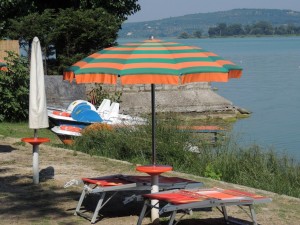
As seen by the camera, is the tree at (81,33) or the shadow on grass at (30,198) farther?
the tree at (81,33)

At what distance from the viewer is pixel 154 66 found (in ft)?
23.2

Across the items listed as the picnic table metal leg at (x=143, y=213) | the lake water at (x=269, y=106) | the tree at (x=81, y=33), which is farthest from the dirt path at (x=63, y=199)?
the tree at (x=81, y=33)

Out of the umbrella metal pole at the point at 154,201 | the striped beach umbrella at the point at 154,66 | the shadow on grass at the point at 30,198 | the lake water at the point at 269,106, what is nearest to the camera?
the striped beach umbrella at the point at 154,66

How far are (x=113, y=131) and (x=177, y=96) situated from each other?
1362 cm

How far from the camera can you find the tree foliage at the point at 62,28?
29469mm

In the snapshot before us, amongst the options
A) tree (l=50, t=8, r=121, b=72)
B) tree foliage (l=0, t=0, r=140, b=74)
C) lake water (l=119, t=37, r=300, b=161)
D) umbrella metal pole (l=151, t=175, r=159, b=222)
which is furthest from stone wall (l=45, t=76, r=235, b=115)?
umbrella metal pole (l=151, t=175, r=159, b=222)

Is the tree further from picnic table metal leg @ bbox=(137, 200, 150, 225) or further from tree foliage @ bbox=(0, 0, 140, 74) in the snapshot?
picnic table metal leg @ bbox=(137, 200, 150, 225)

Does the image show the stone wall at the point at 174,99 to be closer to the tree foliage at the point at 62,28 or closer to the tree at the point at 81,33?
the tree at the point at 81,33

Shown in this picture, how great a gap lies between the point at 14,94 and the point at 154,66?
1324 centimetres

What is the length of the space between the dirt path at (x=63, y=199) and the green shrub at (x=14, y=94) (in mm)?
7338

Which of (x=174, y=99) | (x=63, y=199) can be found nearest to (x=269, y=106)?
(x=174, y=99)

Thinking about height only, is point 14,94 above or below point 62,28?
below

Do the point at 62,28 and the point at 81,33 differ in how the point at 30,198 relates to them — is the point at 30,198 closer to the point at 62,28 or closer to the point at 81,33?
the point at 62,28

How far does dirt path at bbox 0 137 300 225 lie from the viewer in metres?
8.02
